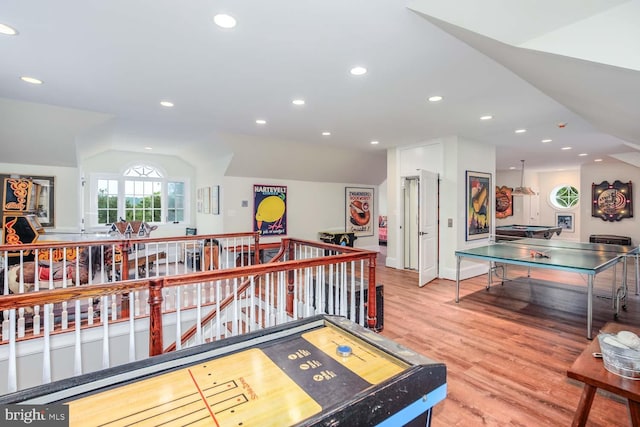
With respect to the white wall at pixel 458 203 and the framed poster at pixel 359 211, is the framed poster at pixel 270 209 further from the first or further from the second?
the white wall at pixel 458 203

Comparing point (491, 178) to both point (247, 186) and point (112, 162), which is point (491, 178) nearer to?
point (247, 186)

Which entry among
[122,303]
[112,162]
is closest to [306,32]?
[122,303]

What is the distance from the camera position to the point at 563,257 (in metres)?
3.98

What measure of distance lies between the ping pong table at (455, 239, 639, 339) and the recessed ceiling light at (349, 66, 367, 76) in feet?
9.19

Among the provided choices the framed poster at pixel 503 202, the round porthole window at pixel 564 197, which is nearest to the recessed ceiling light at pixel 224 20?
the framed poster at pixel 503 202

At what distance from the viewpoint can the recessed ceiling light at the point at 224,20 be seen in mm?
2072

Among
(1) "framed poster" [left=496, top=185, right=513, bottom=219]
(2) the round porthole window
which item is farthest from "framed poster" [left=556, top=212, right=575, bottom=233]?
(1) "framed poster" [left=496, top=185, right=513, bottom=219]

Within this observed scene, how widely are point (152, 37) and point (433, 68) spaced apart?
239 centimetres

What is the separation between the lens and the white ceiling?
6.18ft

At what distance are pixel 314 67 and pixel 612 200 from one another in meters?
10.1

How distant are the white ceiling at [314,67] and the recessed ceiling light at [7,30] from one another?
53mm

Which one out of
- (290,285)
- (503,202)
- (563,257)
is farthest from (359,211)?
(503,202)

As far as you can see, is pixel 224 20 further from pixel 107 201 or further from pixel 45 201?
pixel 107 201

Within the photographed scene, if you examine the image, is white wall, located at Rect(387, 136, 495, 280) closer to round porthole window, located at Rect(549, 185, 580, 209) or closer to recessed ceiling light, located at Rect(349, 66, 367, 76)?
recessed ceiling light, located at Rect(349, 66, 367, 76)
